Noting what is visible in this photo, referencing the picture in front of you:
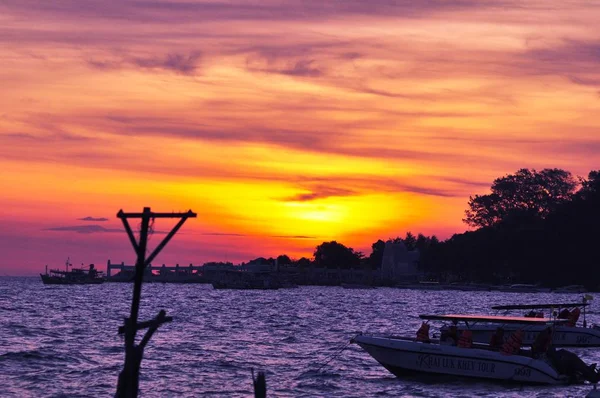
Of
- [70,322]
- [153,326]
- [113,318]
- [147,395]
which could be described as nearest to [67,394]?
[147,395]

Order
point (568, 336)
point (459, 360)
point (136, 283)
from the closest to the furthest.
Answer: point (136, 283)
point (459, 360)
point (568, 336)

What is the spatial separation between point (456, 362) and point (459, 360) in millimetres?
199

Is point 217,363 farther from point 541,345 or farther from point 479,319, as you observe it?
point 541,345

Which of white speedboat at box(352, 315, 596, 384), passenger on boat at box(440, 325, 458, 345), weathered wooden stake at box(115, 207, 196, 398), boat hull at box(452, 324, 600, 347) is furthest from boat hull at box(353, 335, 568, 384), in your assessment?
Answer: weathered wooden stake at box(115, 207, 196, 398)

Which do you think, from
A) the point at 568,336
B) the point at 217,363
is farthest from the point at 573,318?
the point at 217,363

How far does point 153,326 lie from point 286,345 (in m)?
36.5

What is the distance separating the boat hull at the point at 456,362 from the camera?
42.4 m

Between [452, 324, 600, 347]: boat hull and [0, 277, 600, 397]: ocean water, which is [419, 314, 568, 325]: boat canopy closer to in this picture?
[0, 277, 600, 397]: ocean water

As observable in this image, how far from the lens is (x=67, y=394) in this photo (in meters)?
42.9

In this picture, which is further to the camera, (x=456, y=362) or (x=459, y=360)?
(x=456, y=362)

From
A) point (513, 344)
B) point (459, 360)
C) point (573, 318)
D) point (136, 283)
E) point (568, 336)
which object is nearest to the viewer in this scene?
point (136, 283)

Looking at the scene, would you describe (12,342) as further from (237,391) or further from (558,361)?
(558,361)

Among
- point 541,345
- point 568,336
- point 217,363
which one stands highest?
point 568,336

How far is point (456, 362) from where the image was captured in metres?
43.9
